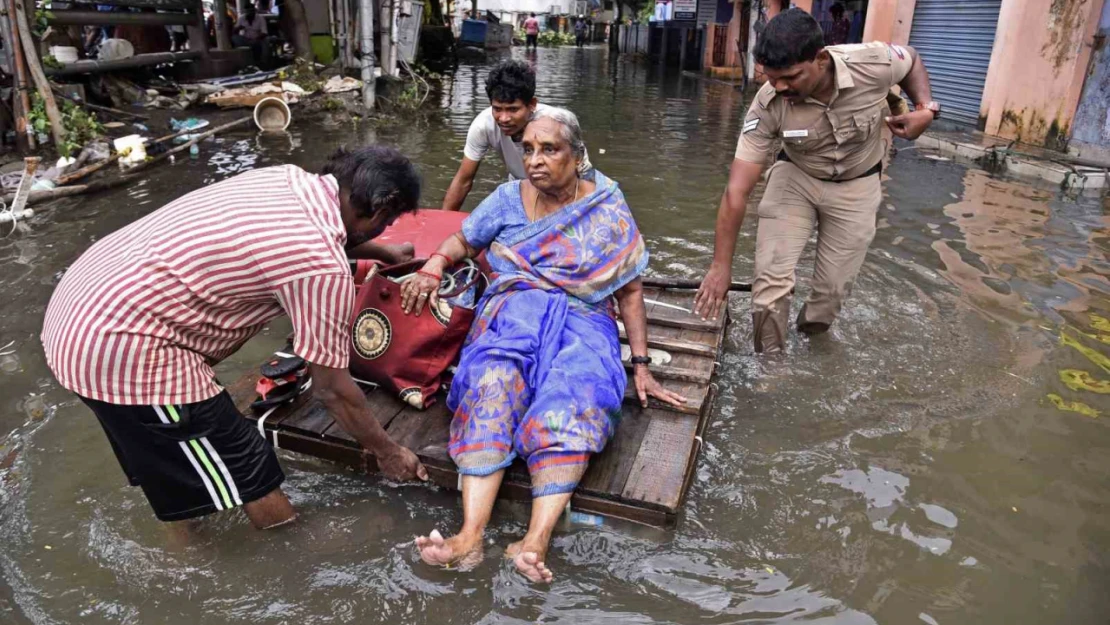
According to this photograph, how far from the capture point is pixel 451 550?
2.42 metres

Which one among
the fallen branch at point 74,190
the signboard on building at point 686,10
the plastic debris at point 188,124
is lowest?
the fallen branch at point 74,190

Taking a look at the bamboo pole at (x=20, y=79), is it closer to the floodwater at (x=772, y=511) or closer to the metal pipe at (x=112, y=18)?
the metal pipe at (x=112, y=18)

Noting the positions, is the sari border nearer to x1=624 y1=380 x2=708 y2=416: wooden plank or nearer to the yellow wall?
x1=624 y1=380 x2=708 y2=416: wooden plank

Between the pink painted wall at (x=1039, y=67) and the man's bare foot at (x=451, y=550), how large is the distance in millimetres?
9370

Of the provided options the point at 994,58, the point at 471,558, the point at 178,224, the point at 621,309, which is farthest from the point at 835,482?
the point at 994,58

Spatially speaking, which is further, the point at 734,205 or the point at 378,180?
the point at 734,205

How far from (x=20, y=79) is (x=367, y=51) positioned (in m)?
Result: 5.32

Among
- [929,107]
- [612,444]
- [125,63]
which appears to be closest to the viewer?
[612,444]

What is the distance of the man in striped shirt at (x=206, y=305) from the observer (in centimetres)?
212

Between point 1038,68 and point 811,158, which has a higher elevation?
point 1038,68

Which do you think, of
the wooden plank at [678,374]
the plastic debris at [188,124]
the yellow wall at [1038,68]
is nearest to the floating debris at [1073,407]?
the wooden plank at [678,374]

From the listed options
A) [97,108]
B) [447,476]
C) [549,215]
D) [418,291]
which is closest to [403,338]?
[418,291]

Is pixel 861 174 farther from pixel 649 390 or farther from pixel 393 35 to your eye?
pixel 393 35

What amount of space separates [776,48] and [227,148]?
787 cm
